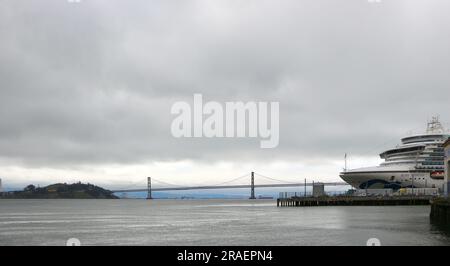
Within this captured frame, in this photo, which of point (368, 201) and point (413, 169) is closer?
point (368, 201)

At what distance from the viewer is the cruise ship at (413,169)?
331ft

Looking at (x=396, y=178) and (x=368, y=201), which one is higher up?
(x=396, y=178)

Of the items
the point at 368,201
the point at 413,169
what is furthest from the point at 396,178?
the point at 368,201

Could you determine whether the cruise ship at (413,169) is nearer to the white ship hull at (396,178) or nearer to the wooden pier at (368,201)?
the white ship hull at (396,178)

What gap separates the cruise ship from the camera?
331 ft

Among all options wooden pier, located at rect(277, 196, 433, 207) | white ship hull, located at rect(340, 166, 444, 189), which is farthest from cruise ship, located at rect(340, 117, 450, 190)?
wooden pier, located at rect(277, 196, 433, 207)

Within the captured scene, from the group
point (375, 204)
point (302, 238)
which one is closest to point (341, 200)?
point (375, 204)

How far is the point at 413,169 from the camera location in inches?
3967

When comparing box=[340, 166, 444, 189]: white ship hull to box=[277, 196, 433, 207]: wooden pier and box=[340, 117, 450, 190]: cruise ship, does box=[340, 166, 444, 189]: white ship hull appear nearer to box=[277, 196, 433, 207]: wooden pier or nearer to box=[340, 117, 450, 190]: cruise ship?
box=[340, 117, 450, 190]: cruise ship

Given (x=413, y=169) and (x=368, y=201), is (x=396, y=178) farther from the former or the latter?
(x=368, y=201)

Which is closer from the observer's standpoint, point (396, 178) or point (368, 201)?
point (368, 201)

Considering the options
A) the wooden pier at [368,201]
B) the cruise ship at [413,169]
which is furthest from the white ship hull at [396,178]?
the wooden pier at [368,201]

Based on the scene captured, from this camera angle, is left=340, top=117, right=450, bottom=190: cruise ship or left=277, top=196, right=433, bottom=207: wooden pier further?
left=340, top=117, right=450, bottom=190: cruise ship
